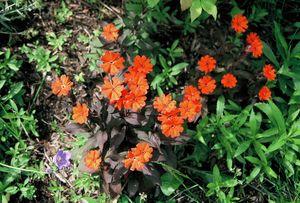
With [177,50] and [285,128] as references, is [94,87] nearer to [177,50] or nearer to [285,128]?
[177,50]

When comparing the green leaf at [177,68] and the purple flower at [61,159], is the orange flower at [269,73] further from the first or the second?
the purple flower at [61,159]

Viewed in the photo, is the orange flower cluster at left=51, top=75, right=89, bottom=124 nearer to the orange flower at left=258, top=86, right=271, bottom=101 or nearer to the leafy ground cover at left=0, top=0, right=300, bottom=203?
the leafy ground cover at left=0, top=0, right=300, bottom=203

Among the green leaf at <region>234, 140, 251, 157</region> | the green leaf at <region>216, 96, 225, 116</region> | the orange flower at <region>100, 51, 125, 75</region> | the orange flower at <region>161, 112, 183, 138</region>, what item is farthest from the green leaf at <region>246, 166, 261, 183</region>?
the orange flower at <region>100, 51, 125, 75</region>

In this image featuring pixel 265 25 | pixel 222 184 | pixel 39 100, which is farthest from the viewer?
pixel 265 25

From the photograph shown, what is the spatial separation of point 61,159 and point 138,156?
0.74m

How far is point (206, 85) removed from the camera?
10.3 feet

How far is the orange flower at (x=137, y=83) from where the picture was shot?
2672mm

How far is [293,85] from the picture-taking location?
3406 millimetres

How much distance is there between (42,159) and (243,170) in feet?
5.08

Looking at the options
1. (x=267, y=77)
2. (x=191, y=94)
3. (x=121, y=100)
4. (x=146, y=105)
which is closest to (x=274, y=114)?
(x=267, y=77)

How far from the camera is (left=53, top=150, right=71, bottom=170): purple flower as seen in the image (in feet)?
10.2

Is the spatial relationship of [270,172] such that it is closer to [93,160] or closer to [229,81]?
[229,81]

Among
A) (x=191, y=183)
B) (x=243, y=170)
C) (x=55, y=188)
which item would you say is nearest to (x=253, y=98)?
(x=243, y=170)

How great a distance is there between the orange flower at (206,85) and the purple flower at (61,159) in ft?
3.60
